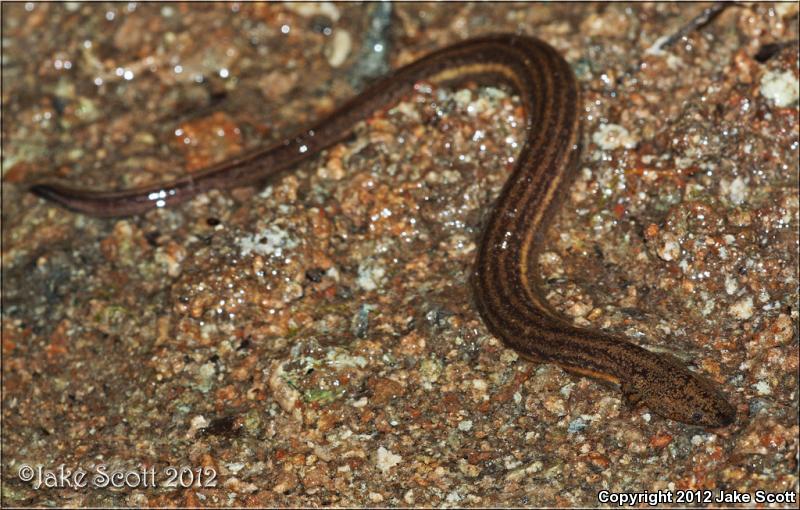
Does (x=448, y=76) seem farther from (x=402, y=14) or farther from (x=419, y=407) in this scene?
(x=419, y=407)

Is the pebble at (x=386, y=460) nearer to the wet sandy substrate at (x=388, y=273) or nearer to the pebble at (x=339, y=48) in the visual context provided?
the wet sandy substrate at (x=388, y=273)

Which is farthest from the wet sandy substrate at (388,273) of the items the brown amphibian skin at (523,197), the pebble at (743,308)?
the brown amphibian skin at (523,197)

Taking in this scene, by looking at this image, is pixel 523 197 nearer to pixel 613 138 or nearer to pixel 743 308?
pixel 613 138

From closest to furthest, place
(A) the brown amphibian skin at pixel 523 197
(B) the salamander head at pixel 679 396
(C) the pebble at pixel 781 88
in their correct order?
(B) the salamander head at pixel 679 396 < (A) the brown amphibian skin at pixel 523 197 < (C) the pebble at pixel 781 88

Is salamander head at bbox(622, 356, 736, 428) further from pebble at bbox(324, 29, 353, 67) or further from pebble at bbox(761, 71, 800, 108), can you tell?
pebble at bbox(324, 29, 353, 67)

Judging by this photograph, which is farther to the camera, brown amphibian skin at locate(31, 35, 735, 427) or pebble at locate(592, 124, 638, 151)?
pebble at locate(592, 124, 638, 151)

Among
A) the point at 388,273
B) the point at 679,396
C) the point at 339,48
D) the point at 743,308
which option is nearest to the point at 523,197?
the point at 388,273

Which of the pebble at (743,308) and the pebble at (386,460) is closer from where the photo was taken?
the pebble at (386,460)

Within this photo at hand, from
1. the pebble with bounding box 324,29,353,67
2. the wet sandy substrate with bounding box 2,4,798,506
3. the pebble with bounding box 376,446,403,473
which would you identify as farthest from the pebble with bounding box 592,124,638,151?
the pebble with bounding box 376,446,403,473
